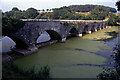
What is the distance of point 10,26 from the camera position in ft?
50.4

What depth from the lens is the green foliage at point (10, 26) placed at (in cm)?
1500

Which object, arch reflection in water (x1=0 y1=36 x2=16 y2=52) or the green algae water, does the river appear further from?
arch reflection in water (x1=0 y1=36 x2=16 y2=52)

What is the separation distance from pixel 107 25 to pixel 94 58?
4318cm

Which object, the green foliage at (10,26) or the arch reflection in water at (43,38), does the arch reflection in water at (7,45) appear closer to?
the green foliage at (10,26)

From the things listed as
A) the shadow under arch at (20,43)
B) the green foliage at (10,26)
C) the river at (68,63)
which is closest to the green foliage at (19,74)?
the river at (68,63)

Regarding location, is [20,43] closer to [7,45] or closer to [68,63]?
[7,45]

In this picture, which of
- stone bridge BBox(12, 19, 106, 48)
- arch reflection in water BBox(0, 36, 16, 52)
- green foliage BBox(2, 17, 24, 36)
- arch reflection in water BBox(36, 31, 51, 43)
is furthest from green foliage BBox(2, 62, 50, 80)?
arch reflection in water BBox(36, 31, 51, 43)

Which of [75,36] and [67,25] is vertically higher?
[67,25]

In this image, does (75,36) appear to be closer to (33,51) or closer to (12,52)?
(33,51)

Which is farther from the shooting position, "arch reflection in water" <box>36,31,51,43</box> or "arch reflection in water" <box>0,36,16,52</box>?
"arch reflection in water" <box>36,31,51,43</box>

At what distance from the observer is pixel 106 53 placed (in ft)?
60.9

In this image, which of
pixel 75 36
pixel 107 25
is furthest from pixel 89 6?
pixel 75 36

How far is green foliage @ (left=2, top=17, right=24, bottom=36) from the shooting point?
15.0m

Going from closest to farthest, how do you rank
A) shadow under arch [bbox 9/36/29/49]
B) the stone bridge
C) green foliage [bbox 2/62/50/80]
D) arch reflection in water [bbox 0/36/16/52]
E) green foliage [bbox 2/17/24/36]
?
1. green foliage [bbox 2/62/50/80]
2. green foliage [bbox 2/17/24/36]
3. the stone bridge
4. shadow under arch [bbox 9/36/29/49]
5. arch reflection in water [bbox 0/36/16/52]
